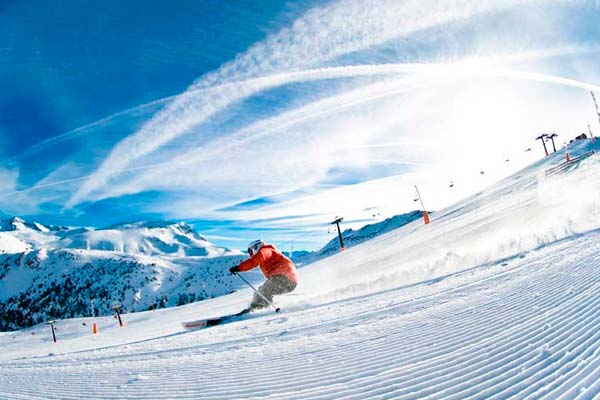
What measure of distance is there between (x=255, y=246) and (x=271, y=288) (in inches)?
50.4

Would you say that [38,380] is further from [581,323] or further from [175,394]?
[581,323]

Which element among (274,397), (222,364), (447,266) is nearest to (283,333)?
(222,364)

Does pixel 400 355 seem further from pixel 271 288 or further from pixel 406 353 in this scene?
pixel 271 288

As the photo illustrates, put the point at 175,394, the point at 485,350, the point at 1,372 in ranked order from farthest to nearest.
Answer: the point at 1,372 < the point at 175,394 < the point at 485,350

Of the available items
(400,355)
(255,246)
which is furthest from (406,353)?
(255,246)

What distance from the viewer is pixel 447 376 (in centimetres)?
312

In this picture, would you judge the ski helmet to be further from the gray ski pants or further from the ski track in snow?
the ski track in snow

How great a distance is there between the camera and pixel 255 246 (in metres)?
10.5

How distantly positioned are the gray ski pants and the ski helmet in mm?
953

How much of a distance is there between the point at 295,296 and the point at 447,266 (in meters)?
4.97

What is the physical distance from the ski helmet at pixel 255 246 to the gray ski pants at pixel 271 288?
37.5 inches

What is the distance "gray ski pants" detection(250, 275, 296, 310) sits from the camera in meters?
10.6

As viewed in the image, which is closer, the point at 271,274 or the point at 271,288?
the point at 271,288

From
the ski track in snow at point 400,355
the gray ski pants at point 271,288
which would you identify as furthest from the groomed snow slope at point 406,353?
the gray ski pants at point 271,288
